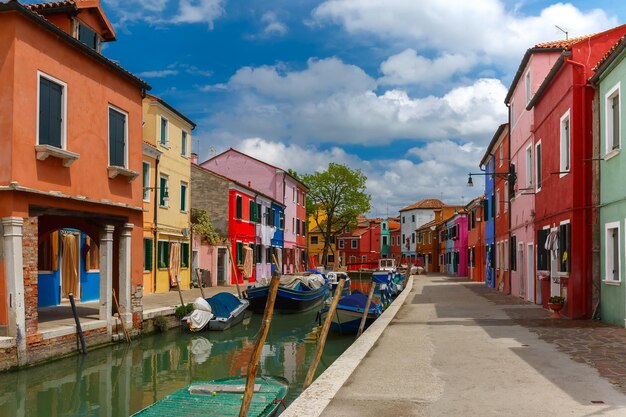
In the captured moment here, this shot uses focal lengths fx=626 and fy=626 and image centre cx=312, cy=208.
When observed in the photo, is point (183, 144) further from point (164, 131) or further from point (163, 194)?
point (163, 194)

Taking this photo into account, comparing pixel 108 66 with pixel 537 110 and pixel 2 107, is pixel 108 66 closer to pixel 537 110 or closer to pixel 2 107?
pixel 2 107

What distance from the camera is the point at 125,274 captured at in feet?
52.9

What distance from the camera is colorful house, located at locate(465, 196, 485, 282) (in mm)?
39125

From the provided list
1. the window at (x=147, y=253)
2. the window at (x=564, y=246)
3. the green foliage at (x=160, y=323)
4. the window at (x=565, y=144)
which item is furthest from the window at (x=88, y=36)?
the window at (x=564, y=246)

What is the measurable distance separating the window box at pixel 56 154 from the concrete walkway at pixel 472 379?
753 centimetres

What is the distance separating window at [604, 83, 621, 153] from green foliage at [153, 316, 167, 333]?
12401mm

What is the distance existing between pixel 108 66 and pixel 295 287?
48.9 ft

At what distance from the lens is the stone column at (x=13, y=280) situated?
11.8m

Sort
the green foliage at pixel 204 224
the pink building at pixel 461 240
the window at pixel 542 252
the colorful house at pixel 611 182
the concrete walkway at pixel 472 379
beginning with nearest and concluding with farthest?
the concrete walkway at pixel 472 379 < the colorful house at pixel 611 182 < the window at pixel 542 252 < the green foliage at pixel 204 224 < the pink building at pixel 461 240

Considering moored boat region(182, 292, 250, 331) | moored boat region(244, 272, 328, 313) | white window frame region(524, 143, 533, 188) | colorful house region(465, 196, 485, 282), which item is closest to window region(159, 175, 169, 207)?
moored boat region(244, 272, 328, 313)

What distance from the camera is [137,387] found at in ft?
40.2

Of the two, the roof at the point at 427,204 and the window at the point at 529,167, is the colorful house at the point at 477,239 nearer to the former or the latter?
the window at the point at 529,167

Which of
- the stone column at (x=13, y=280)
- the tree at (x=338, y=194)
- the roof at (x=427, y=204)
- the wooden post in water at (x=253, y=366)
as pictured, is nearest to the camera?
the wooden post in water at (x=253, y=366)

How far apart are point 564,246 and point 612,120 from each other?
3.45 metres
